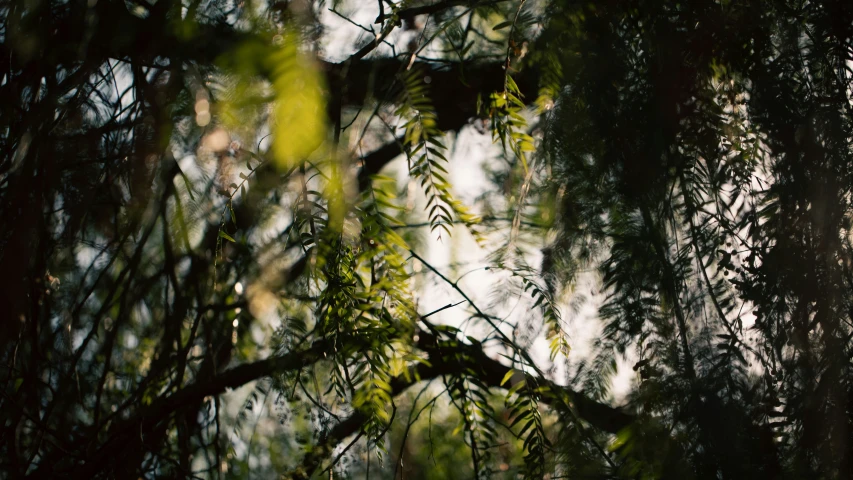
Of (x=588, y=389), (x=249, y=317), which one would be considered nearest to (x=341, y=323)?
(x=588, y=389)

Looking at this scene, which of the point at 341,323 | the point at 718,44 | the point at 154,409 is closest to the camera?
the point at 341,323

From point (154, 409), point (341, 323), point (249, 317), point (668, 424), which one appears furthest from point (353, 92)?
point (668, 424)

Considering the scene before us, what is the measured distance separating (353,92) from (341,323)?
0.93 m

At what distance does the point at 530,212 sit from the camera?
117cm

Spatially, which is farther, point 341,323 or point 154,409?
point 154,409

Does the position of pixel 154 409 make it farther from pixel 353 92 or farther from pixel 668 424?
pixel 668 424

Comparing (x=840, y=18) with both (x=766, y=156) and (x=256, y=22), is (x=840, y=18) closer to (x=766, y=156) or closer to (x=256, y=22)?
(x=766, y=156)

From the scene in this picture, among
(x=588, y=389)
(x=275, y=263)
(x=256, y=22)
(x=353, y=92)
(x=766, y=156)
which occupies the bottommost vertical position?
(x=588, y=389)

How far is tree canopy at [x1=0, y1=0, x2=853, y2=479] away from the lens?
713mm

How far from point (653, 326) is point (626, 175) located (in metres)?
0.21

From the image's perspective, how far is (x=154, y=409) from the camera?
122cm

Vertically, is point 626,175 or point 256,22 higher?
point 256,22

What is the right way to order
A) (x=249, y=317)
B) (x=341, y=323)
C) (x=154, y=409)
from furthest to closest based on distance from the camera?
(x=249, y=317) → (x=154, y=409) → (x=341, y=323)

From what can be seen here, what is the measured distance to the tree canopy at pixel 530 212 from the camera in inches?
28.1
